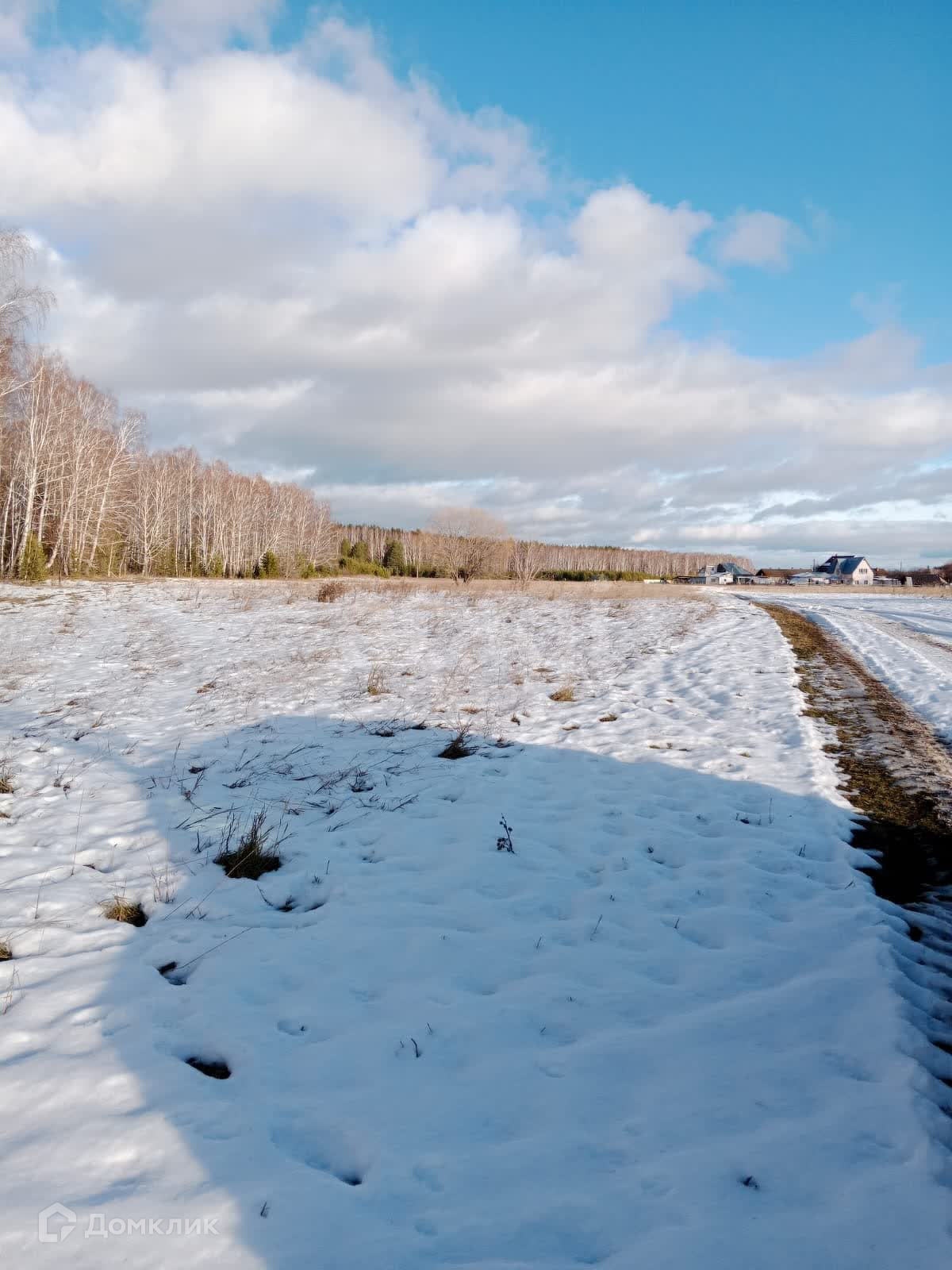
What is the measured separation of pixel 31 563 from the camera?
2656 centimetres

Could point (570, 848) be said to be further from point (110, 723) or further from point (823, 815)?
point (110, 723)

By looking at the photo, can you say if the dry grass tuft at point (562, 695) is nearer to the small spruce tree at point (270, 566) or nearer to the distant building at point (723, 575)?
the small spruce tree at point (270, 566)

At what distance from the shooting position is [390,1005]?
3092 mm

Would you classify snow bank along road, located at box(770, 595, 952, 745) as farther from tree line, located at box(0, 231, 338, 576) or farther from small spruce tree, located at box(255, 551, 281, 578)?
small spruce tree, located at box(255, 551, 281, 578)

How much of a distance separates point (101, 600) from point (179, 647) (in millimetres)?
10844

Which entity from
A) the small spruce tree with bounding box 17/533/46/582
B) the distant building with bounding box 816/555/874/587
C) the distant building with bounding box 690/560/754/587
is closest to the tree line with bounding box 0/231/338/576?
the small spruce tree with bounding box 17/533/46/582

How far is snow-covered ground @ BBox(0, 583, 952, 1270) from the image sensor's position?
2053mm

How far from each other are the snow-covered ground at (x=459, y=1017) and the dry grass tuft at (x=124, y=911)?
9cm

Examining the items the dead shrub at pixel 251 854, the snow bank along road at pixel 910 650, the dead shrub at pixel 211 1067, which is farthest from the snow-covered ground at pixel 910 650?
the dead shrub at pixel 211 1067

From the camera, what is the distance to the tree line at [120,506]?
1078 inches

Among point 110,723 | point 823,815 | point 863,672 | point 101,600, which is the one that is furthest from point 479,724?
point 101,600

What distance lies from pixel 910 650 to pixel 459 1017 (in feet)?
49.3

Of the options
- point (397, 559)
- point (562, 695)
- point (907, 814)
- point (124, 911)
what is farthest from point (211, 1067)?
point (397, 559)

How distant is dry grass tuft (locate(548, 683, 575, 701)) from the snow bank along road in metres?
4.47
